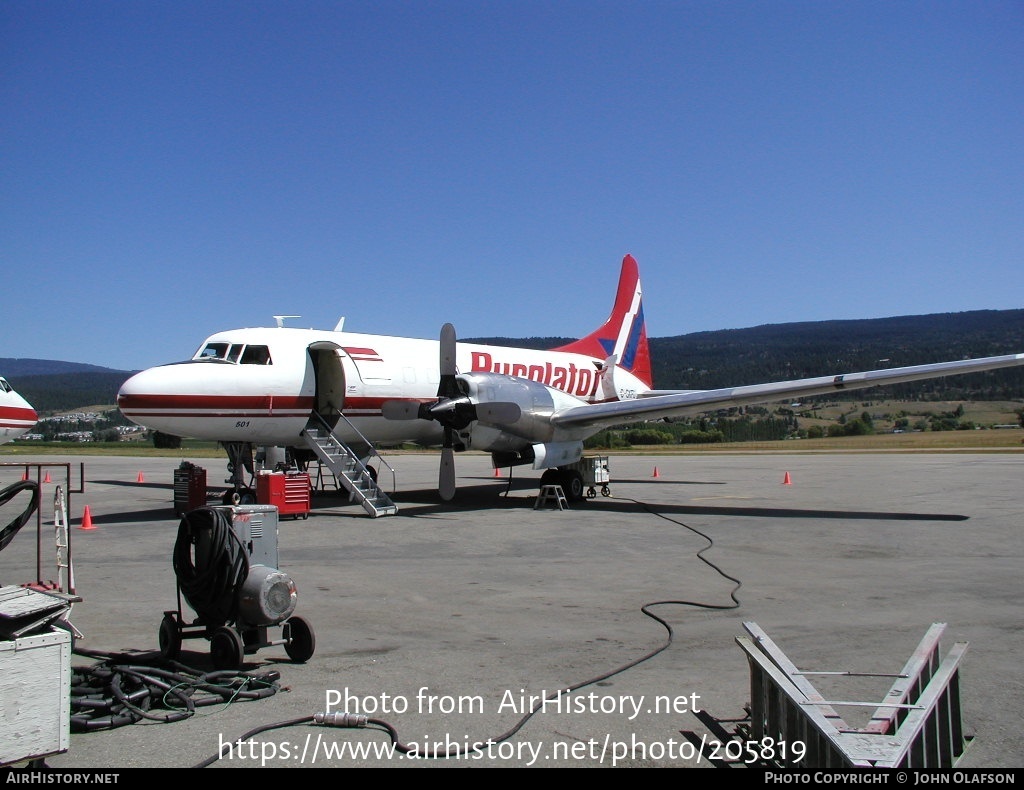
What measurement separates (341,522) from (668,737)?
12.0 m

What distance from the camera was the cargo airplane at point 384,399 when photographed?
644 inches

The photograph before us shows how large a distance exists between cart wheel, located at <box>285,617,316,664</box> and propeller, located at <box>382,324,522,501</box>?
36.3 ft

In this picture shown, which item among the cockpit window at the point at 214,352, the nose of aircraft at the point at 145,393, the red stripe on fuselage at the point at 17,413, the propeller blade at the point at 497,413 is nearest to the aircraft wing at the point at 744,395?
the propeller blade at the point at 497,413

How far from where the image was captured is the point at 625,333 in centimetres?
2862

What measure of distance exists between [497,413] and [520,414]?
24.2 inches

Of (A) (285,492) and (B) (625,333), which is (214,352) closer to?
(A) (285,492)

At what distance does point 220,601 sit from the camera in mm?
6430

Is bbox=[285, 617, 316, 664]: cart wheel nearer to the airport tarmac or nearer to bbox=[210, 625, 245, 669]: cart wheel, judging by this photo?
the airport tarmac

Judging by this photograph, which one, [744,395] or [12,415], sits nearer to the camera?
[12,415]

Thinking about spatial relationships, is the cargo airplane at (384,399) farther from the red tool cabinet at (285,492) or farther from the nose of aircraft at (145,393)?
the red tool cabinet at (285,492)

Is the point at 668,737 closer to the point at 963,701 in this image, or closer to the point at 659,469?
the point at 963,701

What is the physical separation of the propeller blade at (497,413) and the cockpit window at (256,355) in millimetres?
4462

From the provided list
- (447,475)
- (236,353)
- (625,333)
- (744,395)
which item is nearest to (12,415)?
(236,353)

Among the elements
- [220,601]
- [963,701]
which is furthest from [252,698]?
[963,701]
